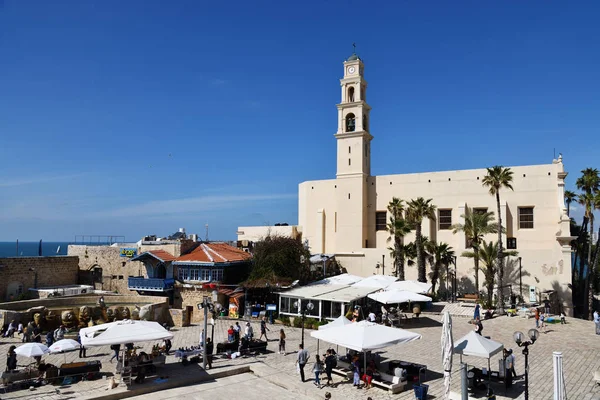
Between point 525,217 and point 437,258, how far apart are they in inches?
389

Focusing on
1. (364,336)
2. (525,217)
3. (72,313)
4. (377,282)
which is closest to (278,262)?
(377,282)

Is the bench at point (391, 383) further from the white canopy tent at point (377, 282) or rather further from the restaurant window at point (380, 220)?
the restaurant window at point (380, 220)

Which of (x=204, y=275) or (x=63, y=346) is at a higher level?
(x=204, y=275)

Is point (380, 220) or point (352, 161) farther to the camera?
point (380, 220)

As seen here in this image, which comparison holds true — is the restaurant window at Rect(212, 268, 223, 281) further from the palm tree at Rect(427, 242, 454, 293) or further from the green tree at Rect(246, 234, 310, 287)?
the palm tree at Rect(427, 242, 454, 293)

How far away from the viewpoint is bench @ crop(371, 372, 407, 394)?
13.9 m

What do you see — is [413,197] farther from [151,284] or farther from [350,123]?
[151,284]

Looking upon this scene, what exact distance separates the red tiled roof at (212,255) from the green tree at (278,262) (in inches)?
77.0

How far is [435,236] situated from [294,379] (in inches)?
1207

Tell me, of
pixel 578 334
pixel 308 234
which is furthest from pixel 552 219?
pixel 308 234

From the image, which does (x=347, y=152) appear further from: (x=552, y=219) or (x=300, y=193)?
(x=552, y=219)

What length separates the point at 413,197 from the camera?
43750 millimetres

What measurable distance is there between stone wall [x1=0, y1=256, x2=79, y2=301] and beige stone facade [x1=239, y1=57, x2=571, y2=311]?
22958mm

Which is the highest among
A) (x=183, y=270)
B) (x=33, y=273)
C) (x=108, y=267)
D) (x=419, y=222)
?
(x=419, y=222)
